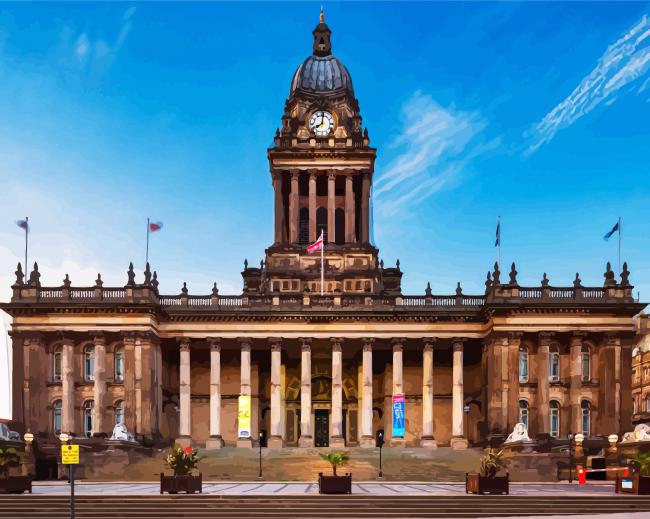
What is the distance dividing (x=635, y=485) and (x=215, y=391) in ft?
141

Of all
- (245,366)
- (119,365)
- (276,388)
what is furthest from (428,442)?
(119,365)

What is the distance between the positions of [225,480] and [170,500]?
23.8 m

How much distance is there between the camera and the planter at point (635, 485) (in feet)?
157

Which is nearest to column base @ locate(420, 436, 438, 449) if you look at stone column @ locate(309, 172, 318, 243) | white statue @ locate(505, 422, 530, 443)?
white statue @ locate(505, 422, 530, 443)

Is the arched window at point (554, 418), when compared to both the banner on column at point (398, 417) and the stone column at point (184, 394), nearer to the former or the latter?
the banner on column at point (398, 417)

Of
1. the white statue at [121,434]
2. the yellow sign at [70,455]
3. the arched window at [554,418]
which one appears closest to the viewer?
the yellow sign at [70,455]

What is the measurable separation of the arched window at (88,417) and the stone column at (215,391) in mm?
9587

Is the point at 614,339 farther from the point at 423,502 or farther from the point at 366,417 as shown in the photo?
the point at 423,502

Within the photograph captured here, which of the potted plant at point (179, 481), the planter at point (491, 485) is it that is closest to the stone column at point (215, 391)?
the potted plant at point (179, 481)

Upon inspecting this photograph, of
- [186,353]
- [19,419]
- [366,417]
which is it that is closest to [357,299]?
[366,417]

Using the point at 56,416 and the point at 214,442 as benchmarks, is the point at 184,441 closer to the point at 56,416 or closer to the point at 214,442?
the point at 214,442

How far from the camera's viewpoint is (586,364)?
82.9 meters

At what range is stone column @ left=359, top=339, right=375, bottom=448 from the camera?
8306 cm

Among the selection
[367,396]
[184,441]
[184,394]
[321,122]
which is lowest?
[184,441]
